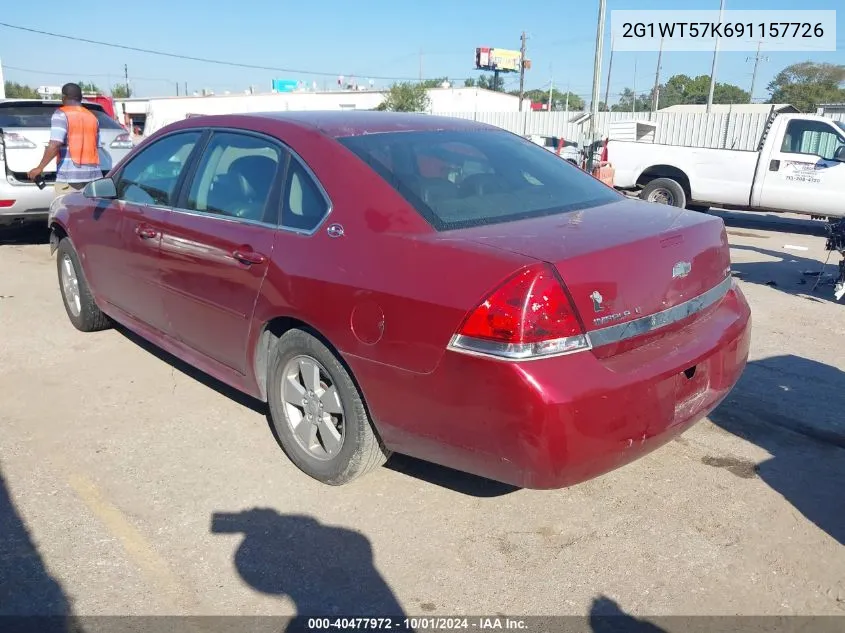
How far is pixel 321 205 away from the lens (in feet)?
10.5

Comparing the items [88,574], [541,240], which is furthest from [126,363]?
[541,240]

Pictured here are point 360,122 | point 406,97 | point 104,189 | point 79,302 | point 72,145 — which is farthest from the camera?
point 406,97

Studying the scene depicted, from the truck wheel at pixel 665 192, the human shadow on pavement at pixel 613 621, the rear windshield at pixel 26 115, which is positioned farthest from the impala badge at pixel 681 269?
the truck wheel at pixel 665 192

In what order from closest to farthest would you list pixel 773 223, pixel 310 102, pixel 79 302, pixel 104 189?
pixel 104 189
pixel 79 302
pixel 773 223
pixel 310 102

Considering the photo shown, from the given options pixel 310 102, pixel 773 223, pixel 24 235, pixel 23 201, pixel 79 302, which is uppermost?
pixel 310 102

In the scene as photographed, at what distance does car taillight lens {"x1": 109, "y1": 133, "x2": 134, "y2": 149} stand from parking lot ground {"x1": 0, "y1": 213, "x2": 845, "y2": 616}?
224 inches

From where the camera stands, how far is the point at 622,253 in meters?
2.74

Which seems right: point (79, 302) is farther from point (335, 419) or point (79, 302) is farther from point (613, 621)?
point (613, 621)

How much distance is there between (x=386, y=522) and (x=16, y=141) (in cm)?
753

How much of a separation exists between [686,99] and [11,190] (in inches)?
2856

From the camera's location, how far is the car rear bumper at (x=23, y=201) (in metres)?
8.30

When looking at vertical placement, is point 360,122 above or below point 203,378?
above

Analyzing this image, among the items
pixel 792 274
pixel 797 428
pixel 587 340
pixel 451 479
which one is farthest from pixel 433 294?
pixel 792 274

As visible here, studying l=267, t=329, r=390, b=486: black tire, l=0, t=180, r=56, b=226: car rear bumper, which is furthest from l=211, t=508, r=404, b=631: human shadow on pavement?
l=0, t=180, r=56, b=226: car rear bumper
